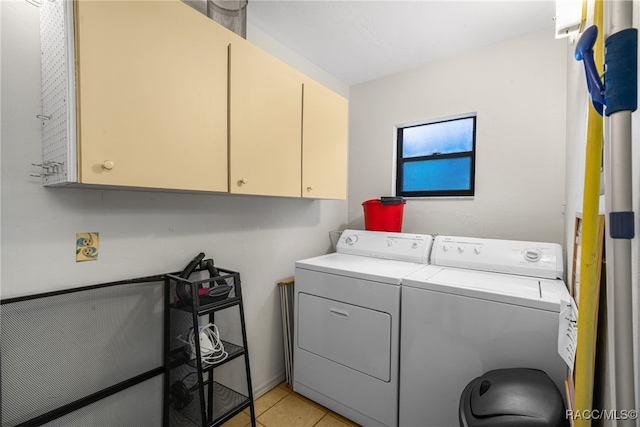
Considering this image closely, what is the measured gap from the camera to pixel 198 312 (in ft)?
4.56

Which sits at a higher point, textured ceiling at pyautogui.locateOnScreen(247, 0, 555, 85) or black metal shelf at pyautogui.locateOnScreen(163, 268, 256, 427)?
textured ceiling at pyautogui.locateOnScreen(247, 0, 555, 85)

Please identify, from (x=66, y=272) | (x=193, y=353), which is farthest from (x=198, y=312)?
(x=66, y=272)

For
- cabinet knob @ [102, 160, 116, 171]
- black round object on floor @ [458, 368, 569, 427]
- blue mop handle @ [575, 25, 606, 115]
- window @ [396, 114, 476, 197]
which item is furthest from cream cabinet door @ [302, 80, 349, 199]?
blue mop handle @ [575, 25, 606, 115]

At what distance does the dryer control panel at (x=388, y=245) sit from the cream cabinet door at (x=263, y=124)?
0.86 metres

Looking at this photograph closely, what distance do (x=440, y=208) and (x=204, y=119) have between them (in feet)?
6.57

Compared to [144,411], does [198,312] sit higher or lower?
higher

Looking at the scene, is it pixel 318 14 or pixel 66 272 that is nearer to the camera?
pixel 66 272

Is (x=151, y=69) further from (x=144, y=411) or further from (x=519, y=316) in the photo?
(x=519, y=316)

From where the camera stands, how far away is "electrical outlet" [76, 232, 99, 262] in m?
1.28

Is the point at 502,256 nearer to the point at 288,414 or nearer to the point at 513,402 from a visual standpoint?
the point at 513,402

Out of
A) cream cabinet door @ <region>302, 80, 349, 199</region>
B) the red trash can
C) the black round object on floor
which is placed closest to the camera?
the black round object on floor

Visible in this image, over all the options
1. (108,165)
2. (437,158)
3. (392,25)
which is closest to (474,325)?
(437,158)

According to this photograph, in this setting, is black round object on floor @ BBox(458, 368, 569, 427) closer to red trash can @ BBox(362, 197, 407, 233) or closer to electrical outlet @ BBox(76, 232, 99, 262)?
red trash can @ BBox(362, 197, 407, 233)

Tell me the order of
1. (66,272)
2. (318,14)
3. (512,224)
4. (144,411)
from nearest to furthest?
(66,272) < (144,411) < (318,14) < (512,224)
